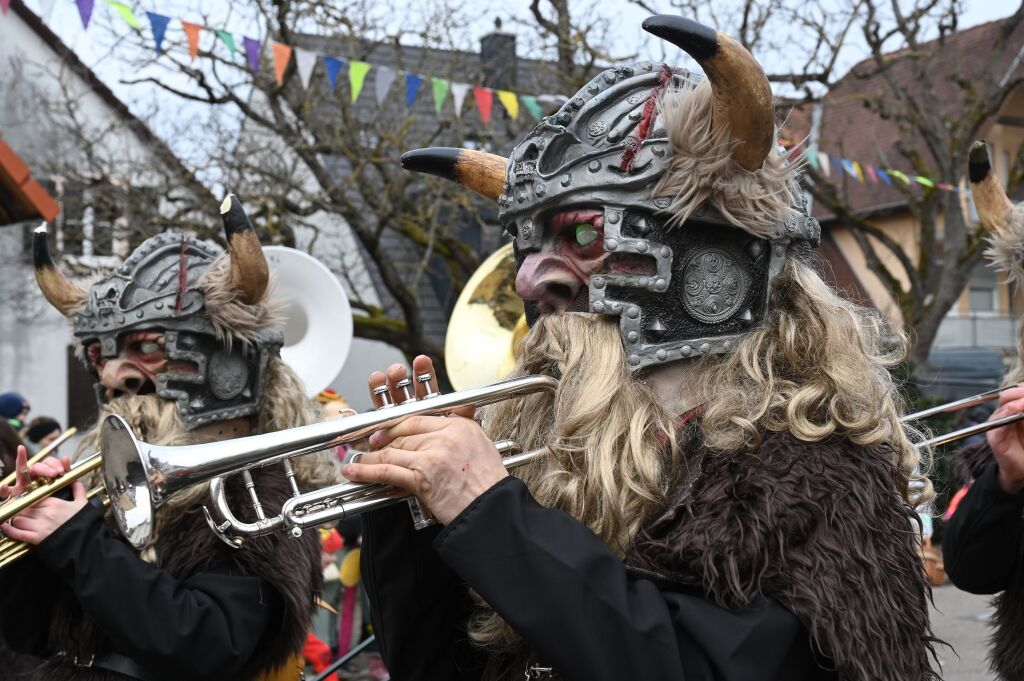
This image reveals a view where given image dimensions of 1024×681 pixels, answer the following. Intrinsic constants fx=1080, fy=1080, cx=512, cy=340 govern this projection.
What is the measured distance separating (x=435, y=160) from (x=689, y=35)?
905 millimetres

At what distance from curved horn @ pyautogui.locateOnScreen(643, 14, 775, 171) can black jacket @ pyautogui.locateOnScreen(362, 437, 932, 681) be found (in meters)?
0.59

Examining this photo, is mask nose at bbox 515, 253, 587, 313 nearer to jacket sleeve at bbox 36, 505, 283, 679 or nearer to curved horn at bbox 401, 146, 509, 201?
curved horn at bbox 401, 146, 509, 201

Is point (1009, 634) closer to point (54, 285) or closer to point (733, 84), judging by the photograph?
point (733, 84)

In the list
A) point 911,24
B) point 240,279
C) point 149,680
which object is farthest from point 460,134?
point 149,680

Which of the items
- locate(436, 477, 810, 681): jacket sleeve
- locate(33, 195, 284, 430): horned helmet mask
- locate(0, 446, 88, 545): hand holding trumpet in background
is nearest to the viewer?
locate(436, 477, 810, 681): jacket sleeve

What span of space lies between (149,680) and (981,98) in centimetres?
1218

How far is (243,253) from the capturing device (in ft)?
12.4

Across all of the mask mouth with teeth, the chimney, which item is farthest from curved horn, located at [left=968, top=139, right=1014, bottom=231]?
the chimney

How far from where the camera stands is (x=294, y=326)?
5605mm

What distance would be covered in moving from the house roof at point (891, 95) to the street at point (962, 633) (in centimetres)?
429

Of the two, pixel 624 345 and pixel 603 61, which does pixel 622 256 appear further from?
pixel 603 61

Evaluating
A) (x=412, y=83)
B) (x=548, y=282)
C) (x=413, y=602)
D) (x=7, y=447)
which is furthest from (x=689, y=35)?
(x=412, y=83)

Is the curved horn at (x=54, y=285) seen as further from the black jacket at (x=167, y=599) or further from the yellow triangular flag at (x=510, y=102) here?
the yellow triangular flag at (x=510, y=102)

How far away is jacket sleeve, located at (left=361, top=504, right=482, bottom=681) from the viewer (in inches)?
92.2
